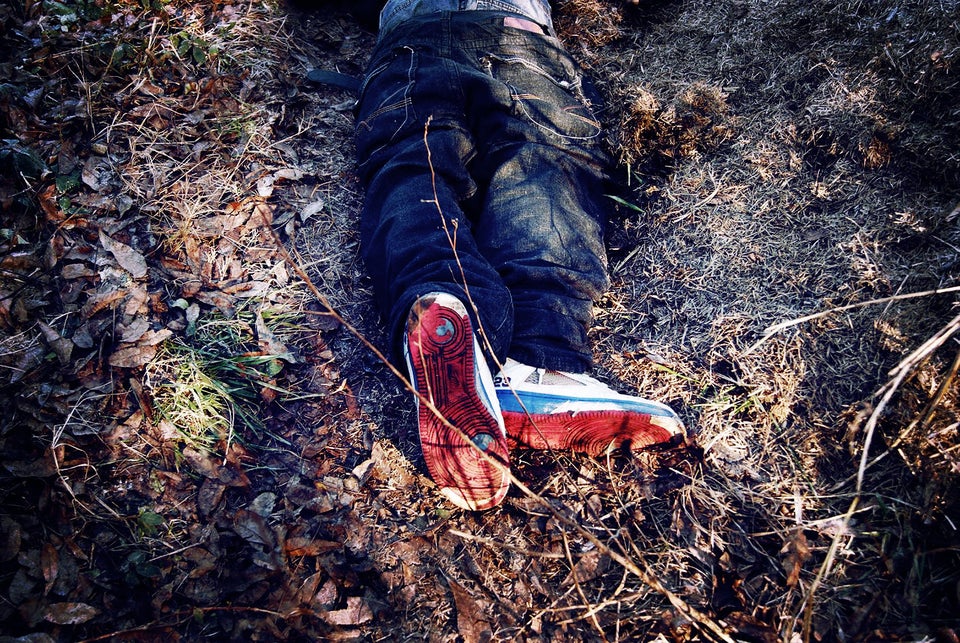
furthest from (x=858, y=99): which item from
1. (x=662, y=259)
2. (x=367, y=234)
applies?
(x=367, y=234)

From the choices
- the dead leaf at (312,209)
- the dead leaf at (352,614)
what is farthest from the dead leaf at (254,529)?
the dead leaf at (312,209)

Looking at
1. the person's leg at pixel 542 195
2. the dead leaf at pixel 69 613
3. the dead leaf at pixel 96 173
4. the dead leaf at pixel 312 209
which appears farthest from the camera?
the dead leaf at pixel 312 209

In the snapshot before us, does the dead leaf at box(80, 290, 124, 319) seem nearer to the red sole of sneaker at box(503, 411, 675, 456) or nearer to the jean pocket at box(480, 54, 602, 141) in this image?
the red sole of sneaker at box(503, 411, 675, 456)

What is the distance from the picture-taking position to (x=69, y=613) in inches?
67.0

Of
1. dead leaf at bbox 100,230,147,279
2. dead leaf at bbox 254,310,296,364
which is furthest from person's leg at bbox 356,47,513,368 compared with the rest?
dead leaf at bbox 100,230,147,279

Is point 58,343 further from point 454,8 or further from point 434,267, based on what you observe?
point 454,8

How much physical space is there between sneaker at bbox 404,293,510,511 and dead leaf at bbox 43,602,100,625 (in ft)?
3.89

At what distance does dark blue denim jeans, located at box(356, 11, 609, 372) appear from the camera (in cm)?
203

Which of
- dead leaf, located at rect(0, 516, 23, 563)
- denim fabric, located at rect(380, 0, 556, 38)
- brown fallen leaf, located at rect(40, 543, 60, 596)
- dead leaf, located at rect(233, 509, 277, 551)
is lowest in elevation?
brown fallen leaf, located at rect(40, 543, 60, 596)

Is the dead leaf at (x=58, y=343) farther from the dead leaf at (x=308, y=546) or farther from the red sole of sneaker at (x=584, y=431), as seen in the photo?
the red sole of sneaker at (x=584, y=431)

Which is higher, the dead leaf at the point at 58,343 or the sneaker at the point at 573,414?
the sneaker at the point at 573,414

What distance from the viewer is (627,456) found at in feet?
6.68

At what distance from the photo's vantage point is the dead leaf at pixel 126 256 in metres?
2.33

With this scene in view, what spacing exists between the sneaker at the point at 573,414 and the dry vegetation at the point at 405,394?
107 millimetres
